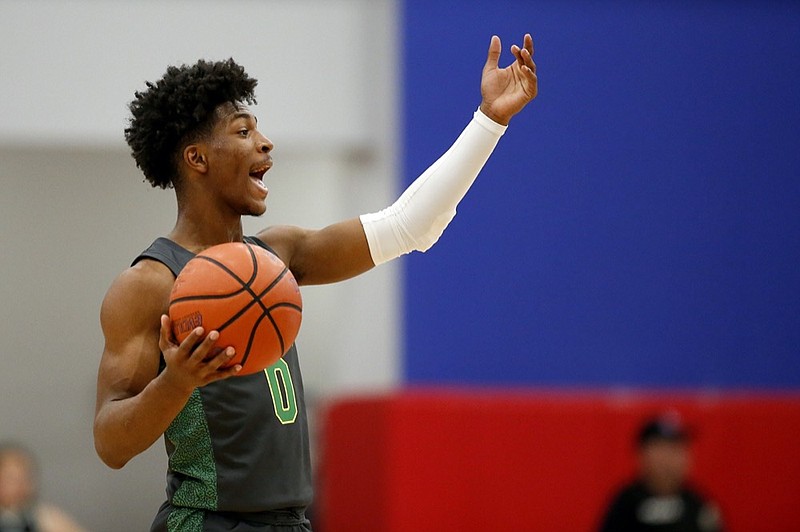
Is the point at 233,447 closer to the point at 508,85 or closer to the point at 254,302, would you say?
the point at 254,302

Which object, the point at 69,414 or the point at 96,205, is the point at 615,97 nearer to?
the point at 96,205

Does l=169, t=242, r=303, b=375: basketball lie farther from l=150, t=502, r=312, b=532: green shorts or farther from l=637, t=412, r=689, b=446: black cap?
l=637, t=412, r=689, b=446: black cap

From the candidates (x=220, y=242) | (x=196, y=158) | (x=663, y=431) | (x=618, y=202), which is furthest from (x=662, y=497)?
(x=196, y=158)

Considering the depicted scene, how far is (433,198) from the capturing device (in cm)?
321

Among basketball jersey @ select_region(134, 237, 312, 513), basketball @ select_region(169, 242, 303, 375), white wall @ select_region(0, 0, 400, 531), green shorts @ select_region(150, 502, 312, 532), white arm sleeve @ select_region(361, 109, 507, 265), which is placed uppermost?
white wall @ select_region(0, 0, 400, 531)

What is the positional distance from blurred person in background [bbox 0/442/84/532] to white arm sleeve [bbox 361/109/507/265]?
4.24 metres

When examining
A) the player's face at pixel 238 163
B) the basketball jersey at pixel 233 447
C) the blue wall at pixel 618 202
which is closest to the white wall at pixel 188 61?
the blue wall at pixel 618 202

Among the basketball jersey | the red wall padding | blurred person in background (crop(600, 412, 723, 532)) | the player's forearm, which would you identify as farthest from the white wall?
the player's forearm

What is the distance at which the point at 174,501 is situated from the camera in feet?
9.59

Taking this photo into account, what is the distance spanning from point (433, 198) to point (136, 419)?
1.01m

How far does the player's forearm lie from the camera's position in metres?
2.54

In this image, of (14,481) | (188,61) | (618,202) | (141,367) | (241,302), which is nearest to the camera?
(241,302)

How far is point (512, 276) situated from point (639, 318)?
0.89 metres

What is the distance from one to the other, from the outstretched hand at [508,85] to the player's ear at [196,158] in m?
0.75
